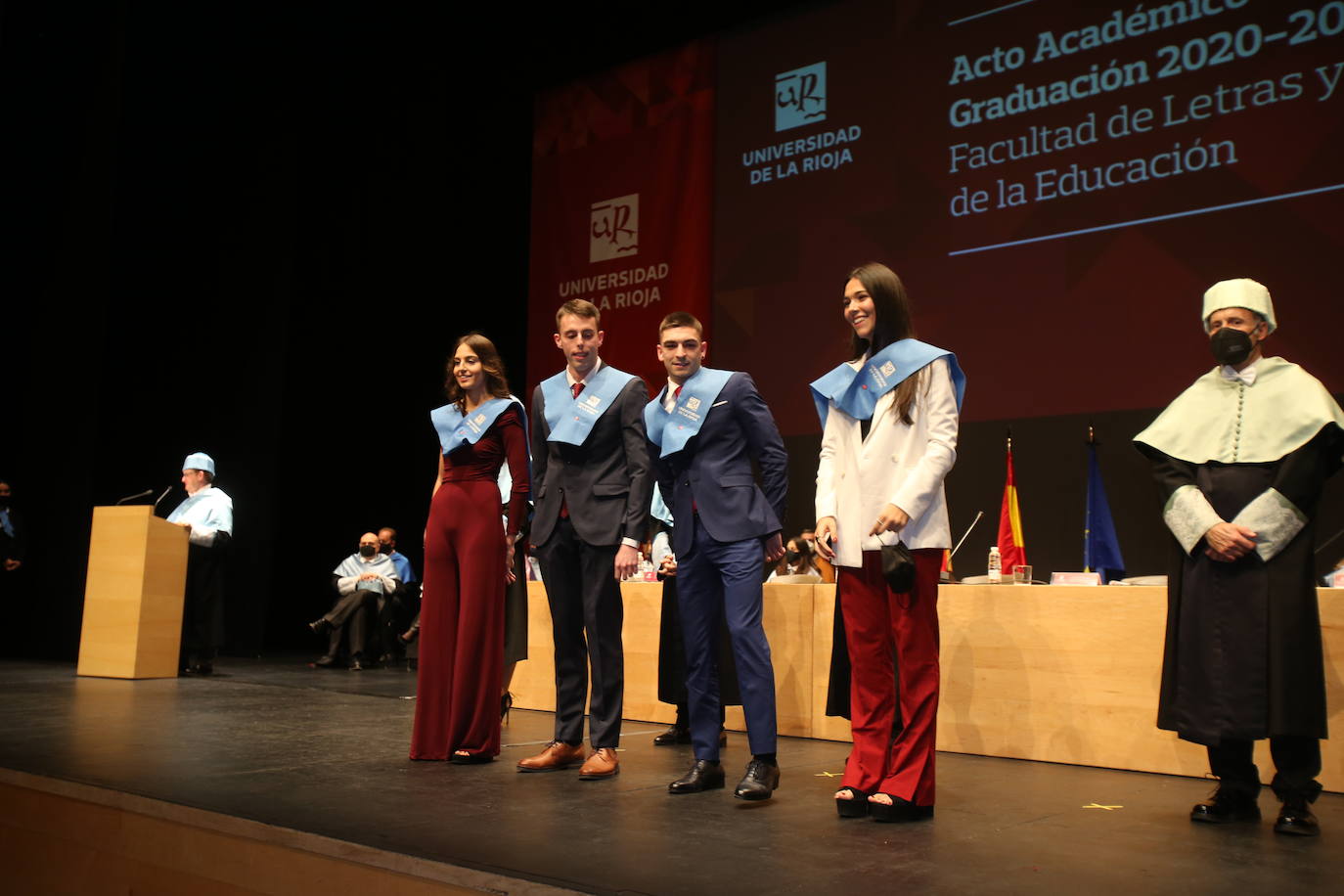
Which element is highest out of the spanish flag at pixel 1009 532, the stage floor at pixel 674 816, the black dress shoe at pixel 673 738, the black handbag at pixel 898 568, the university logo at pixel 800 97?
the university logo at pixel 800 97

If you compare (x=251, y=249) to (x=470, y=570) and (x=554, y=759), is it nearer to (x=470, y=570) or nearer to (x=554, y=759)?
(x=470, y=570)

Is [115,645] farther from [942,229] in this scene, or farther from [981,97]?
[981,97]

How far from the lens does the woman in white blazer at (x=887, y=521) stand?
2.52m

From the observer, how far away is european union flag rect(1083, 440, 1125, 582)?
488 centimetres

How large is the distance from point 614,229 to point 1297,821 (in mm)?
5854

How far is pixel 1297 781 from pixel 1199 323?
3.07m

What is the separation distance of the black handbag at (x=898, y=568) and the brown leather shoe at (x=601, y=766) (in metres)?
1.05

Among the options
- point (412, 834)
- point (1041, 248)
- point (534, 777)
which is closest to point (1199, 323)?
point (1041, 248)

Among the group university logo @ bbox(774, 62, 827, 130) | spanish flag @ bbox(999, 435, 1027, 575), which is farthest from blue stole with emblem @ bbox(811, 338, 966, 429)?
university logo @ bbox(774, 62, 827, 130)

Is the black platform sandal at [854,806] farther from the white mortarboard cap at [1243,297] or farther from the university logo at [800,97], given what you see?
the university logo at [800,97]

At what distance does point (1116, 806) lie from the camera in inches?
109

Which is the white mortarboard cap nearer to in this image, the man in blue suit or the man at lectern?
the man in blue suit

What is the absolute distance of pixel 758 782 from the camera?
9.04 ft

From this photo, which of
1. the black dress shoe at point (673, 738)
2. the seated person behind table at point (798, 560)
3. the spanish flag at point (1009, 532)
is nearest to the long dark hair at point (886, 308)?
the black dress shoe at point (673, 738)
